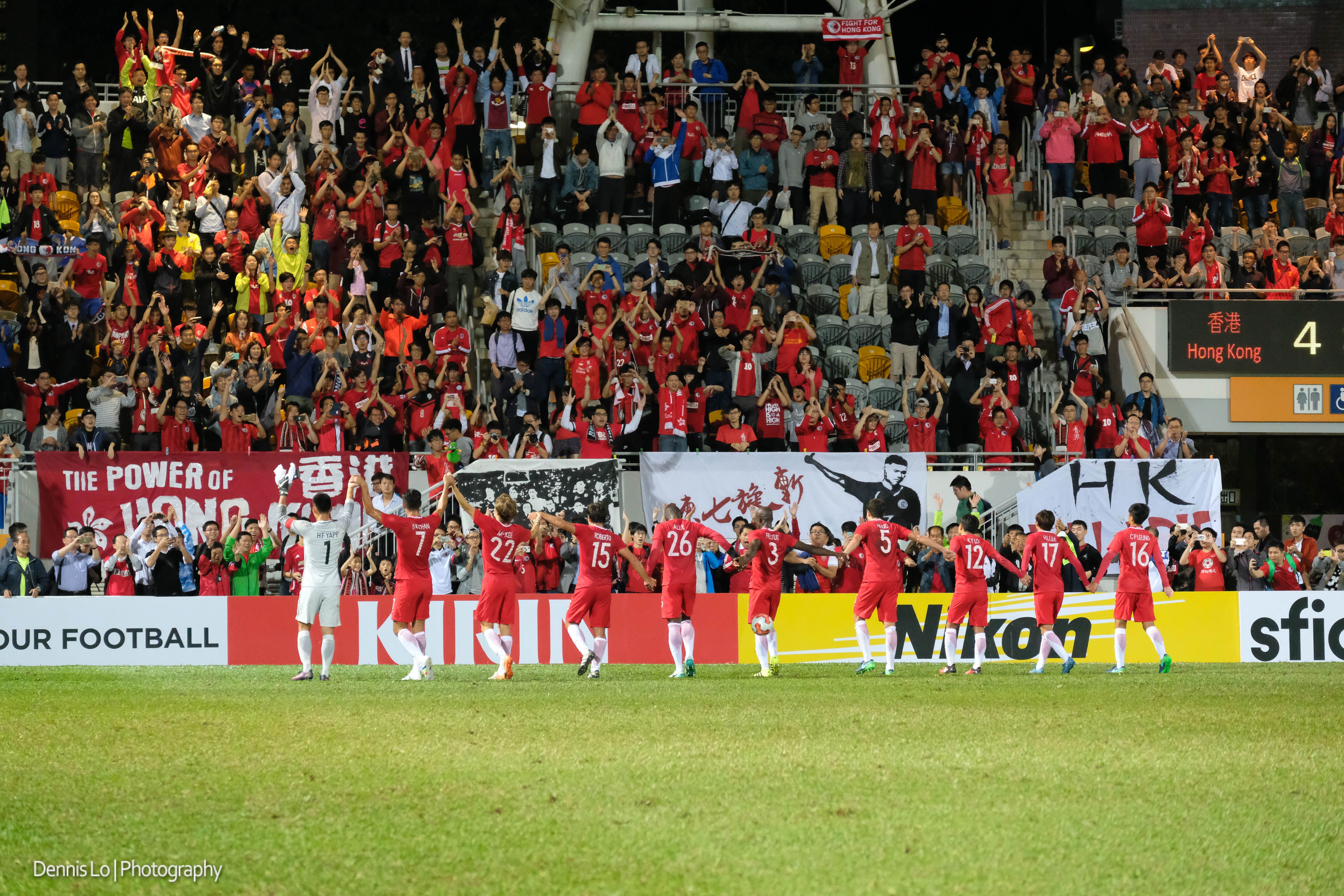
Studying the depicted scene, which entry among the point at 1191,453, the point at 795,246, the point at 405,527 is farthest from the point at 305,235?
the point at 1191,453

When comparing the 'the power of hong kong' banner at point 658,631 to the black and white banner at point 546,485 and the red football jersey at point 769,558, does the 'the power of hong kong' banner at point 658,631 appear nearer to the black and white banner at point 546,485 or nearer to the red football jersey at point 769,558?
the black and white banner at point 546,485

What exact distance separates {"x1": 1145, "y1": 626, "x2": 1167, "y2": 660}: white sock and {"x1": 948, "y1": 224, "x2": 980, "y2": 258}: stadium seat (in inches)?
391

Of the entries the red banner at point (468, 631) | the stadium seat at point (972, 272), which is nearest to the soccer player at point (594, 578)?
the red banner at point (468, 631)

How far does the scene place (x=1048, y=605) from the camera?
19.4 metres

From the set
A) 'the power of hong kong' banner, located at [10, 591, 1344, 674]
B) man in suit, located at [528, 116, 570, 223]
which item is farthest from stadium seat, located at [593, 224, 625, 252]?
'the power of hong kong' banner, located at [10, 591, 1344, 674]

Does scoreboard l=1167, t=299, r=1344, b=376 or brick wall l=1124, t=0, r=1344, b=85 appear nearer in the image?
scoreboard l=1167, t=299, r=1344, b=376

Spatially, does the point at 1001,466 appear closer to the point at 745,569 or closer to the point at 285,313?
the point at 745,569

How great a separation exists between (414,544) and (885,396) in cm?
1011

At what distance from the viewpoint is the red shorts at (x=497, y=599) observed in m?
17.8

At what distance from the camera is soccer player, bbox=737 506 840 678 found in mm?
18172

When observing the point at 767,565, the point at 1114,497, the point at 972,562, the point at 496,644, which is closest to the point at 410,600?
the point at 496,644

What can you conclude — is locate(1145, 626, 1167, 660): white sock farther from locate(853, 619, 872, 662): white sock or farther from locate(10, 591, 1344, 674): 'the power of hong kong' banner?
locate(853, 619, 872, 662): white sock

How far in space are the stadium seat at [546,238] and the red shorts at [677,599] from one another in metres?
10.1

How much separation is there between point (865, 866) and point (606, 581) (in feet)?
35.7
